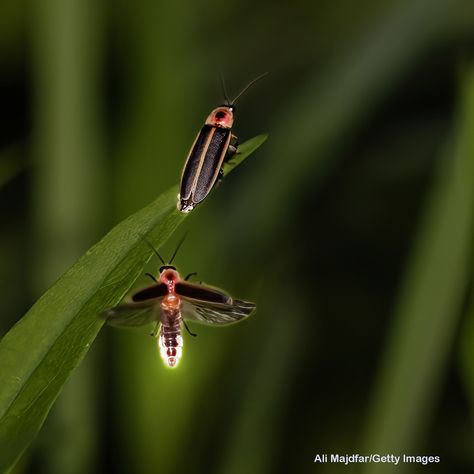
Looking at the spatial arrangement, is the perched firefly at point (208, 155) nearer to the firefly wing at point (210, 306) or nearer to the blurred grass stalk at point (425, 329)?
the firefly wing at point (210, 306)

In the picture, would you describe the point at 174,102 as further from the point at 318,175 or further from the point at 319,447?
the point at 319,447

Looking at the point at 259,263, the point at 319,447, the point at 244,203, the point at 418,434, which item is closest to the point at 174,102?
the point at 244,203

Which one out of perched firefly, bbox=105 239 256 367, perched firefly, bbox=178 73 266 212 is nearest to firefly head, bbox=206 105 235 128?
perched firefly, bbox=178 73 266 212

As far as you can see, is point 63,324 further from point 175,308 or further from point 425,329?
point 425,329

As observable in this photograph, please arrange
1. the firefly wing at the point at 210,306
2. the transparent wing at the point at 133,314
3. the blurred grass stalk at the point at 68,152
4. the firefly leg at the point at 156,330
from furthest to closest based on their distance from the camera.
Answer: the blurred grass stalk at the point at 68,152 < the firefly leg at the point at 156,330 < the firefly wing at the point at 210,306 < the transparent wing at the point at 133,314

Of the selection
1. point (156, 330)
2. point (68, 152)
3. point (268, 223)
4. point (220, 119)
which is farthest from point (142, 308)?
point (268, 223)

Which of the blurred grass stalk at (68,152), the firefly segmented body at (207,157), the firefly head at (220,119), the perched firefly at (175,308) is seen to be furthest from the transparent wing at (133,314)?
the blurred grass stalk at (68,152)
